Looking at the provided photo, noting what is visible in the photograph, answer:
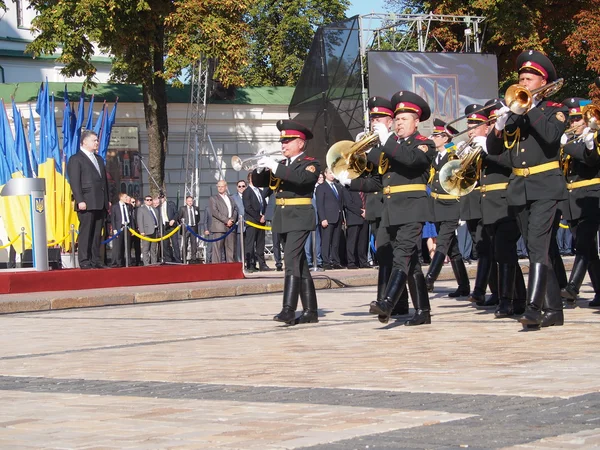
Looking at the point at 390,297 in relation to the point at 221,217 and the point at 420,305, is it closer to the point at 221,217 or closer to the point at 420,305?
the point at 420,305

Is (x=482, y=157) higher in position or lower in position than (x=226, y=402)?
higher

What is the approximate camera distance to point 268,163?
11.2 metres

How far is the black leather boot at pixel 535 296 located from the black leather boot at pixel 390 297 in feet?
3.95

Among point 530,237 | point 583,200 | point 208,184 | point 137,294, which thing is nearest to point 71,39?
point 208,184

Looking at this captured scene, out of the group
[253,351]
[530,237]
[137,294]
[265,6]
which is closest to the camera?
[253,351]

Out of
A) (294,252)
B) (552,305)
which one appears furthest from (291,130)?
(552,305)

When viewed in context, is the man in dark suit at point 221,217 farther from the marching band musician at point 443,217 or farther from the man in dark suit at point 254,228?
the marching band musician at point 443,217

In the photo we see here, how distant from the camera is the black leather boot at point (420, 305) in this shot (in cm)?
1076

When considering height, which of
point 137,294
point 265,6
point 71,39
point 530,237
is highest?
point 265,6

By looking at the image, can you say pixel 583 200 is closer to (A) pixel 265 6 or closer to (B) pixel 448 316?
(B) pixel 448 316

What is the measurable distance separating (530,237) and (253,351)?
2.57m

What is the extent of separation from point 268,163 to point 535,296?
2865 mm

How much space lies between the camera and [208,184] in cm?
3619

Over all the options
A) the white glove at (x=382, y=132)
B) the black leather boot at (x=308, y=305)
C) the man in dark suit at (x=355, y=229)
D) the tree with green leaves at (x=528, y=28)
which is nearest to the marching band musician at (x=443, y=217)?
the black leather boot at (x=308, y=305)
